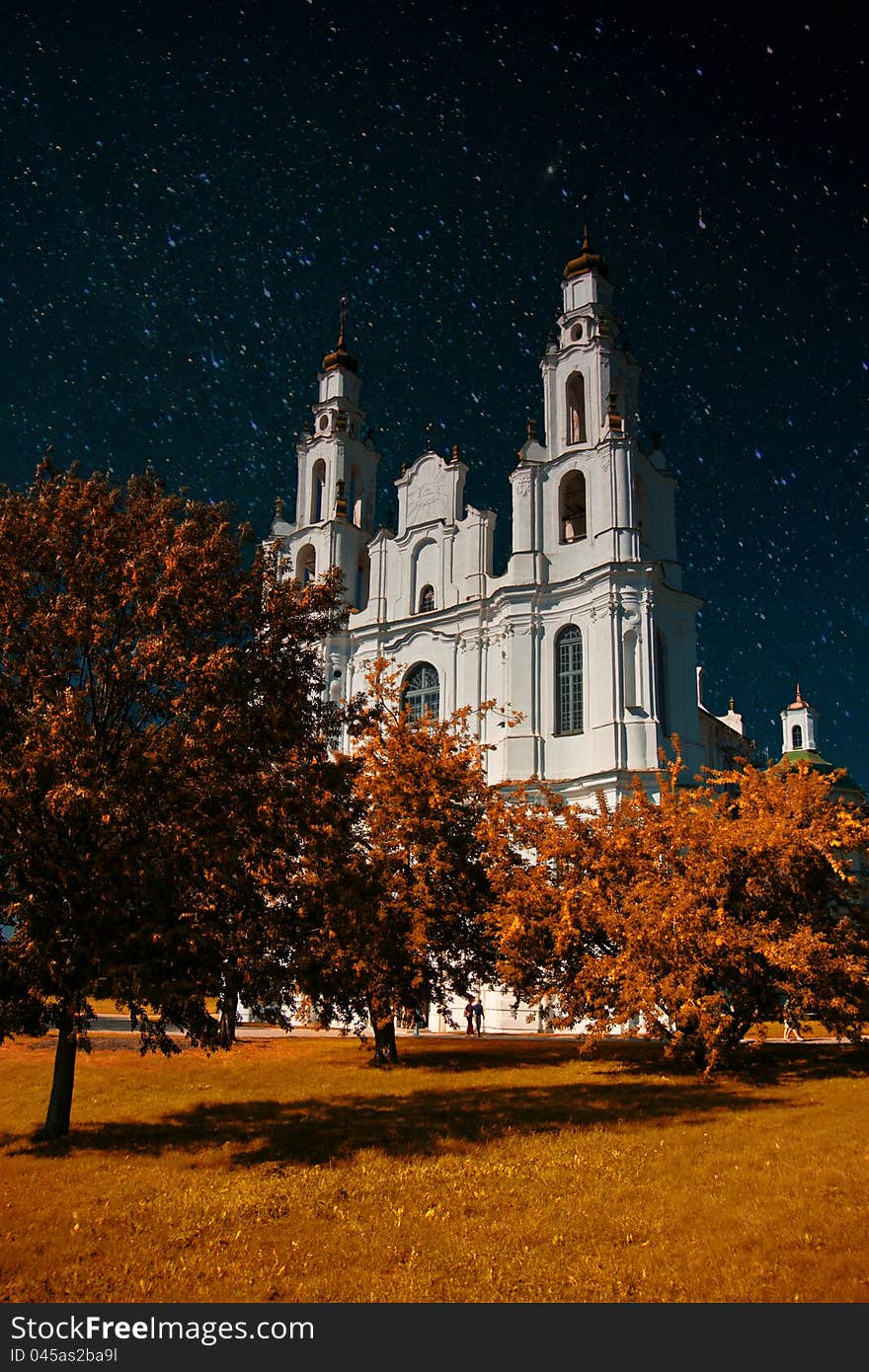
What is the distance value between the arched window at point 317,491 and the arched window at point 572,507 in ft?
45.6

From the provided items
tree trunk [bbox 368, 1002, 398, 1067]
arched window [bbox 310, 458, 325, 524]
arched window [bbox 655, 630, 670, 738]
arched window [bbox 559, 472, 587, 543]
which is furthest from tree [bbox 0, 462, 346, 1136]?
arched window [bbox 310, 458, 325, 524]

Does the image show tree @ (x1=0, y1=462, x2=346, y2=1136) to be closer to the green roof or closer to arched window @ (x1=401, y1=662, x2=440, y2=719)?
arched window @ (x1=401, y1=662, x2=440, y2=719)

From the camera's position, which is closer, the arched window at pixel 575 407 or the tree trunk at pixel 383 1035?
the tree trunk at pixel 383 1035

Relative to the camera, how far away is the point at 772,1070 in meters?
19.9

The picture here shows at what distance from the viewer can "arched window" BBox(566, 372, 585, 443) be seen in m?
41.6

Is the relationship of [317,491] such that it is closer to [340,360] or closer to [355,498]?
[355,498]

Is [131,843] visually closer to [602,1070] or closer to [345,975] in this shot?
[345,975]

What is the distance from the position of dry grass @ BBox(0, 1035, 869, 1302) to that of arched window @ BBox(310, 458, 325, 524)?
33.8 metres

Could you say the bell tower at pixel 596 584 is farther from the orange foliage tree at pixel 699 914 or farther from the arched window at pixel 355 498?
the orange foliage tree at pixel 699 914

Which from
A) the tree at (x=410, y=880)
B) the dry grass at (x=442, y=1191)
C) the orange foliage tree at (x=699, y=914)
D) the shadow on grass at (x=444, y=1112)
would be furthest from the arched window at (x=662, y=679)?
the dry grass at (x=442, y=1191)

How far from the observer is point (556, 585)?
1483 inches

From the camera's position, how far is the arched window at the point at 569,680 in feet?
119

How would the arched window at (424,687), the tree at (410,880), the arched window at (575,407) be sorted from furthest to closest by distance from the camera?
1. the arched window at (575,407)
2. the arched window at (424,687)
3. the tree at (410,880)

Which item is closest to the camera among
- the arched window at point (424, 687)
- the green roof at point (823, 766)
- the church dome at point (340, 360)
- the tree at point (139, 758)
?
the tree at point (139, 758)
